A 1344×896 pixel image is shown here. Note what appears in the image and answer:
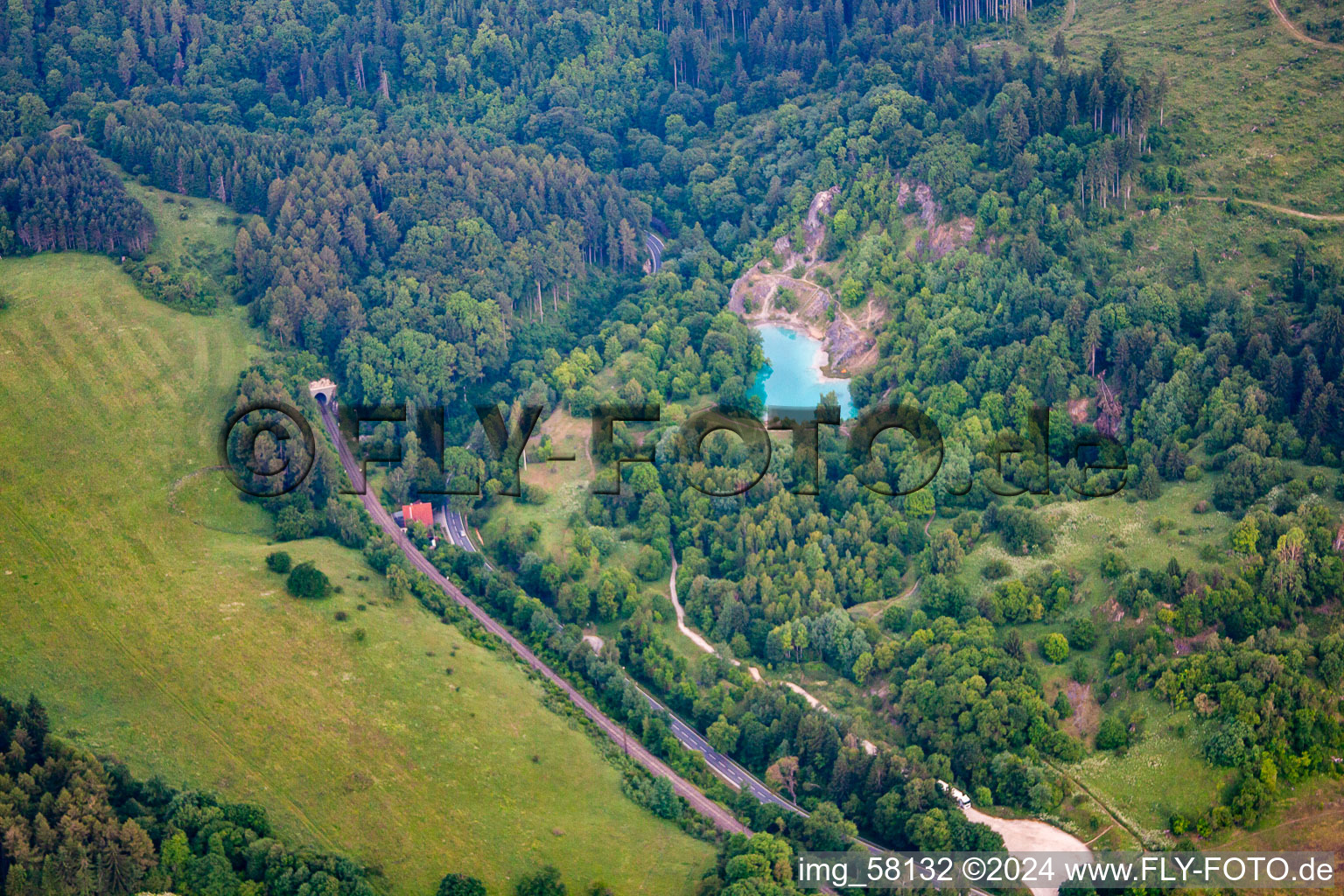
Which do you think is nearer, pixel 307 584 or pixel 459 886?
pixel 459 886

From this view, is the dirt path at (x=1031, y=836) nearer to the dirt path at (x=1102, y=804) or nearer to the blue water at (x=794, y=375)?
the dirt path at (x=1102, y=804)

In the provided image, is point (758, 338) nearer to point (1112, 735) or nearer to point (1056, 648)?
point (1056, 648)

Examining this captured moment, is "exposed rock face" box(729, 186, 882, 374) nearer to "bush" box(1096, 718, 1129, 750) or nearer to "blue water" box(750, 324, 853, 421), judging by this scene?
"blue water" box(750, 324, 853, 421)

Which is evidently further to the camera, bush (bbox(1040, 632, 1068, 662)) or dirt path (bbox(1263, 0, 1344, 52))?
dirt path (bbox(1263, 0, 1344, 52))

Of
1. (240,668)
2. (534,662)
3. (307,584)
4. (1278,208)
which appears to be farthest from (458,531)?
(1278,208)

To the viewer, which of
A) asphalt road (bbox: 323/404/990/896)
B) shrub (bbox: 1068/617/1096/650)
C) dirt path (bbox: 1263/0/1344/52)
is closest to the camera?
asphalt road (bbox: 323/404/990/896)

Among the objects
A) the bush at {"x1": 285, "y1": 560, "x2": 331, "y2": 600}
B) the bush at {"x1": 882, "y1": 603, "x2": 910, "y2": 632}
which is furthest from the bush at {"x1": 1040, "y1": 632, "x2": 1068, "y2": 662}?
the bush at {"x1": 285, "y1": 560, "x2": 331, "y2": 600}
